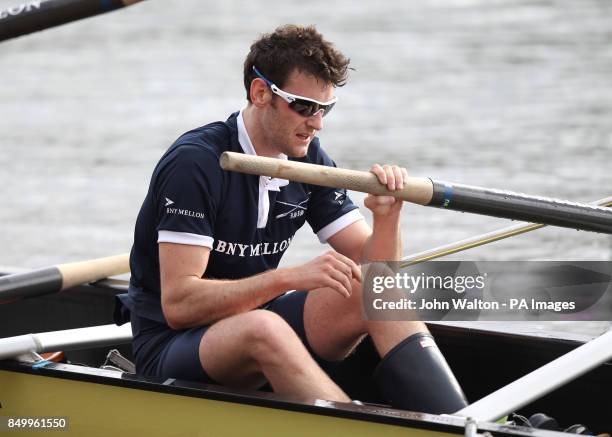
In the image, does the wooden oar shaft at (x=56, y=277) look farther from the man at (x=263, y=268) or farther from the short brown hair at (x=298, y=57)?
the short brown hair at (x=298, y=57)

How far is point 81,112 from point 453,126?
332cm

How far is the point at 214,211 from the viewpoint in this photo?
3.43m

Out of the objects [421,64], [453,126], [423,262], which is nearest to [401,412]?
[423,262]

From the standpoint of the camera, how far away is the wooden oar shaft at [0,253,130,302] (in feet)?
13.8

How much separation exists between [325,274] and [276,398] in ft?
1.08

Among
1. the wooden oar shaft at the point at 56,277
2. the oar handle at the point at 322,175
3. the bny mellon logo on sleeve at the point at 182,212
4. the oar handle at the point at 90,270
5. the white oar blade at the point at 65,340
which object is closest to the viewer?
the oar handle at the point at 322,175

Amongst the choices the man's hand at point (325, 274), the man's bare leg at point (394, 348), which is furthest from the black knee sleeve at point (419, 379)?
the man's hand at point (325, 274)

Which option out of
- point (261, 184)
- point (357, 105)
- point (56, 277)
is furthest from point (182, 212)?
point (357, 105)

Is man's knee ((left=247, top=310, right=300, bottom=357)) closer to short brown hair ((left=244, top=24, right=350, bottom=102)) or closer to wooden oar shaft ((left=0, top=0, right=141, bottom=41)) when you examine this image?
short brown hair ((left=244, top=24, right=350, bottom=102))

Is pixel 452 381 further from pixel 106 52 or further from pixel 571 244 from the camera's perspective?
pixel 106 52

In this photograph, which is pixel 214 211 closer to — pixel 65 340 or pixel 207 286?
pixel 207 286

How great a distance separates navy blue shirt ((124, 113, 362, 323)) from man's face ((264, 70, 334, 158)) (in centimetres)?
9

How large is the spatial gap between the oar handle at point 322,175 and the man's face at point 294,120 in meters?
0.34

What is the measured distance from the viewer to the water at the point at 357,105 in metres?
8.41
